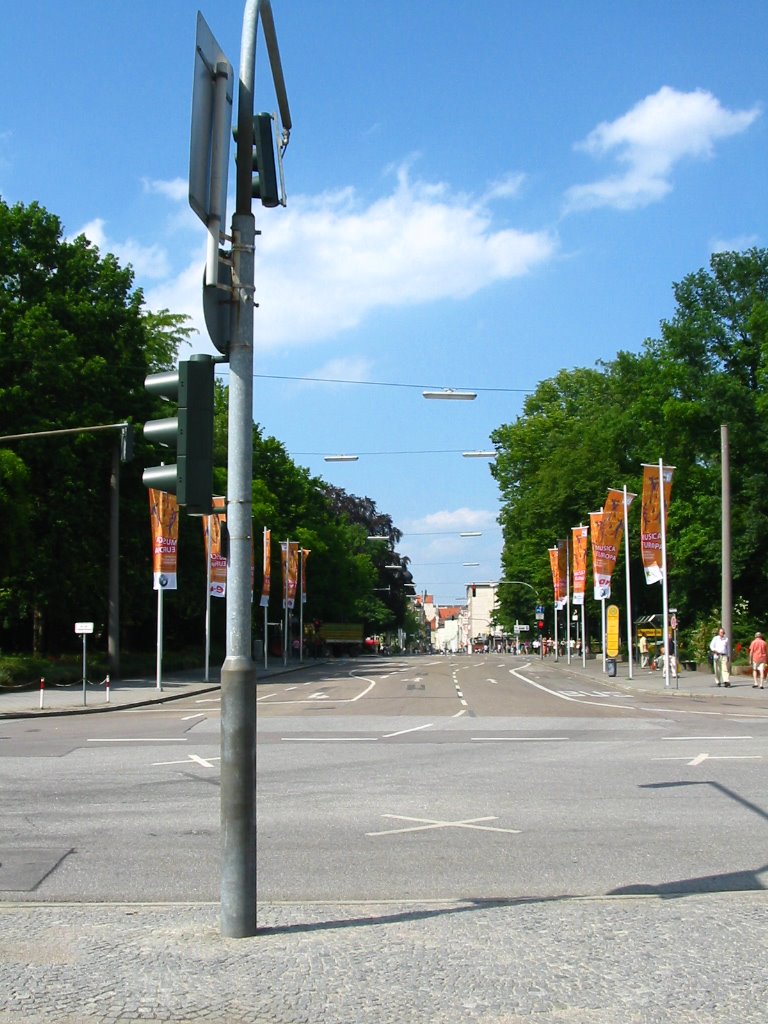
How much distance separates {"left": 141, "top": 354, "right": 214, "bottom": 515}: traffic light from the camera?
618 centimetres

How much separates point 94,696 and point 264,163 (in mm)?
30027

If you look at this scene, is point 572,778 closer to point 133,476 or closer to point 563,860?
point 563,860

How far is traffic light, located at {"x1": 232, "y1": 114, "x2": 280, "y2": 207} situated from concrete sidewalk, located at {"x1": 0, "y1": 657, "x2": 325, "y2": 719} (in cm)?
1951

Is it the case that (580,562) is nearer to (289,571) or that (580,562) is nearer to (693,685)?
(289,571)

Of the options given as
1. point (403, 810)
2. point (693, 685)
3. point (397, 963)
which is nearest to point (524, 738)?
point (403, 810)

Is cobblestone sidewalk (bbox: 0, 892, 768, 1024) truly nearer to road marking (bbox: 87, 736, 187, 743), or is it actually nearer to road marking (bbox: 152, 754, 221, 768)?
road marking (bbox: 152, 754, 221, 768)

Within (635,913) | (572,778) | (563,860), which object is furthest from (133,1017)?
(572,778)

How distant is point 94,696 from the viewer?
34375 mm

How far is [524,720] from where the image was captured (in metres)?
23.2

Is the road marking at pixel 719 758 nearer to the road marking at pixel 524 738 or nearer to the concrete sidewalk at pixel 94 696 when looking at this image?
the road marking at pixel 524 738

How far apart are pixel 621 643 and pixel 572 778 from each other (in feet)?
201

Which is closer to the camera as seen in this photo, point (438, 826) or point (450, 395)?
point (438, 826)

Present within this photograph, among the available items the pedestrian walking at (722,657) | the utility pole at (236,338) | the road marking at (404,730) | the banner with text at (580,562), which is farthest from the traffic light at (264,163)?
the banner with text at (580,562)

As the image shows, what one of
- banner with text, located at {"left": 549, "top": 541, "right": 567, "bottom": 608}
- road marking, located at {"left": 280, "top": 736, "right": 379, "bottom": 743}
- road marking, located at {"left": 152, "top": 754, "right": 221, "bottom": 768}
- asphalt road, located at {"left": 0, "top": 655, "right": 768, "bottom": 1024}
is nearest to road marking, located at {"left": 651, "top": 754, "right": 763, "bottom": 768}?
asphalt road, located at {"left": 0, "top": 655, "right": 768, "bottom": 1024}
